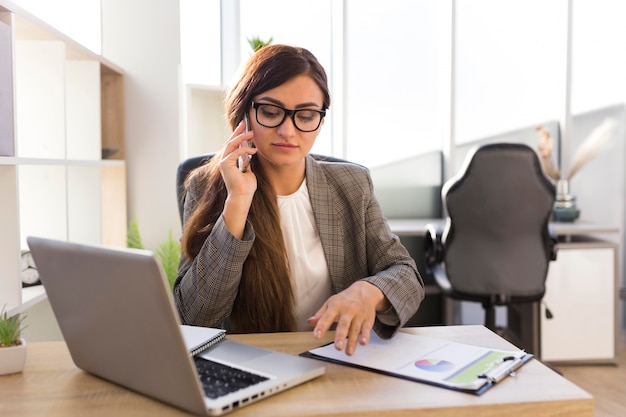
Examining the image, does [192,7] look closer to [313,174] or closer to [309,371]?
[313,174]

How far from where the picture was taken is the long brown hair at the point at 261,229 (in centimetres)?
154

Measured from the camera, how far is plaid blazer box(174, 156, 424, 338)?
1390 millimetres

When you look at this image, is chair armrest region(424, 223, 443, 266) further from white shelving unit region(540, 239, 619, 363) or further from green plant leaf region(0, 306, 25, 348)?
green plant leaf region(0, 306, 25, 348)

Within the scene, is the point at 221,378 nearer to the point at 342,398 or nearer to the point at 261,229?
the point at 342,398

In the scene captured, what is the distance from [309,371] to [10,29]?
131 centimetres

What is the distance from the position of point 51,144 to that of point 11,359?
1399mm

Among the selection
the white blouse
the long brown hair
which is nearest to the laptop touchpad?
the long brown hair

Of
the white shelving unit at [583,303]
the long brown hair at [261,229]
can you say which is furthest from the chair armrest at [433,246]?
the long brown hair at [261,229]

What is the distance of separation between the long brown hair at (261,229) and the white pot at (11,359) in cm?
53

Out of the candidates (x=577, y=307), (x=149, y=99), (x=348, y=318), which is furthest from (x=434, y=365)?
(x=577, y=307)

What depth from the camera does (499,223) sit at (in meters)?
2.93

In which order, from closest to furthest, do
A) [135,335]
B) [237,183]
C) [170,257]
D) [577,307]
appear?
[135,335] < [237,183] < [170,257] < [577,307]

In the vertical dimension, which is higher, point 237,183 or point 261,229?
point 237,183

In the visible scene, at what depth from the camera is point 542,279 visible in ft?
9.98
